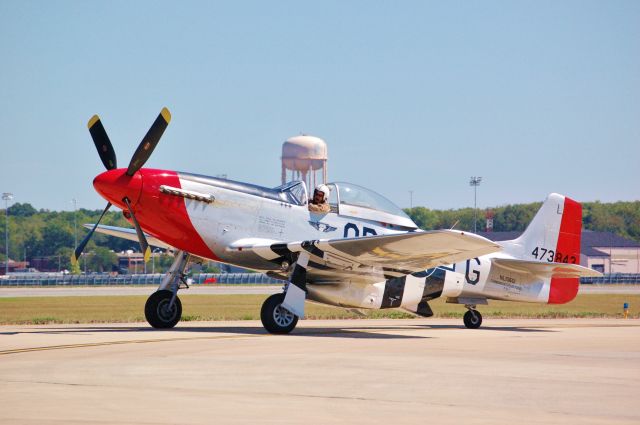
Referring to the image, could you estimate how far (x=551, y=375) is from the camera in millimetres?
11586

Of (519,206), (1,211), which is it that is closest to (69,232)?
(1,211)

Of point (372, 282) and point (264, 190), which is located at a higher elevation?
point (264, 190)

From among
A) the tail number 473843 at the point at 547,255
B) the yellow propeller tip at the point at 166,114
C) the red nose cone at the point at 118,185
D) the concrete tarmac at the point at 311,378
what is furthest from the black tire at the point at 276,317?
the tail number 473843 at the point at 547,255

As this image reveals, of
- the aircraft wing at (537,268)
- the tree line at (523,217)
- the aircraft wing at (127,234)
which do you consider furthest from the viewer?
the tree line at (523,217)

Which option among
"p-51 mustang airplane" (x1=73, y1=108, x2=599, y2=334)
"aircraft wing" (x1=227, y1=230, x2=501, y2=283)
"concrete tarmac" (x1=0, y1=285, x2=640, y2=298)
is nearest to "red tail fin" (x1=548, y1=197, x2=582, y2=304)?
"p-51 mustang airplane" (x1=73, y1=108, x2=599, y2=334)

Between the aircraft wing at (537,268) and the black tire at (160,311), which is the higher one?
the aircraft wing at (537,268)

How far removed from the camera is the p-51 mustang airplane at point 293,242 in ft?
58.3

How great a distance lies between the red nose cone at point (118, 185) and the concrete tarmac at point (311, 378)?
8.60ft

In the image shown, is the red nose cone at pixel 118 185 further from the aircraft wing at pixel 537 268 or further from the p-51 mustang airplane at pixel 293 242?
the aircraft wing at pixel 537 268

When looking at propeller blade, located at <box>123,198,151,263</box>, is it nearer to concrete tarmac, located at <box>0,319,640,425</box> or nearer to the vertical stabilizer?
concrete tarmac, located at <box>0,319,640,425</box>

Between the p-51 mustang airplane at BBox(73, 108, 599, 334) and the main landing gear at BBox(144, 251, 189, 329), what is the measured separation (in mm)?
21

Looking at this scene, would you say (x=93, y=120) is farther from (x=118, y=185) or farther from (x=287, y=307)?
(x=287, y=307)

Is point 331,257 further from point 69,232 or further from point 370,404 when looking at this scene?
point 69,232

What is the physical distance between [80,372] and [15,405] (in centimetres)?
246
